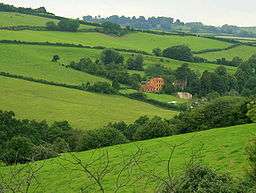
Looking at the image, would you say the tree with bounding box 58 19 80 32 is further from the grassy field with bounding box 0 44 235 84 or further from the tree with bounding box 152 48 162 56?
the tree with bounding box 152 48 162 56

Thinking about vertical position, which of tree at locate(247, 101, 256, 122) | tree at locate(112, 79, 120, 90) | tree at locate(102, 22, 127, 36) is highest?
tree at locate(247, 101, 256, 122)

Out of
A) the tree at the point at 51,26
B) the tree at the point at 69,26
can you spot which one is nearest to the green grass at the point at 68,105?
the tree at the point at 51,26

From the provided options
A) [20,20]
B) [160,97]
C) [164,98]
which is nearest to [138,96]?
[160,97]

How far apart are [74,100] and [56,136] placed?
69.6 feet

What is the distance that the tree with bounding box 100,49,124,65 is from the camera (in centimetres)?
10343

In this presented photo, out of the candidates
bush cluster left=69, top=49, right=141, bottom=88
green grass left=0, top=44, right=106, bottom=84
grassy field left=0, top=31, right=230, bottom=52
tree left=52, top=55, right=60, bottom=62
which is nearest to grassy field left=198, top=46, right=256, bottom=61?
grassy field left=0, top=31, right=230, bottom=52

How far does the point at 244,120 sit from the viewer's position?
46969mm

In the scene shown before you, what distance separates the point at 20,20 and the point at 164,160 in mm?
96723

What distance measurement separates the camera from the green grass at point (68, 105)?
69.6 metres

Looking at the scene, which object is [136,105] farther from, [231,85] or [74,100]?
[231,85]

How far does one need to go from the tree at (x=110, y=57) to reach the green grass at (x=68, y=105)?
69.4 feet

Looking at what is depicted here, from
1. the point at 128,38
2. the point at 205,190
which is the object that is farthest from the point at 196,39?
the point at 205,190

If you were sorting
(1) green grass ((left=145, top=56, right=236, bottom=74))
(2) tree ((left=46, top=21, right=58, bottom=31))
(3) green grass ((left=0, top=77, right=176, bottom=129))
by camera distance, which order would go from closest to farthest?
(3) green grass ((left=0, top=77, right=176, bottom=129)) < (1) green grass ((left=145, top=56, right=236, bottom=74)) < (2) tree ((left=46, top=21, right=58, bottom=31))

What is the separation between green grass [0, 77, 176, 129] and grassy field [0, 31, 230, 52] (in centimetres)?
2732
